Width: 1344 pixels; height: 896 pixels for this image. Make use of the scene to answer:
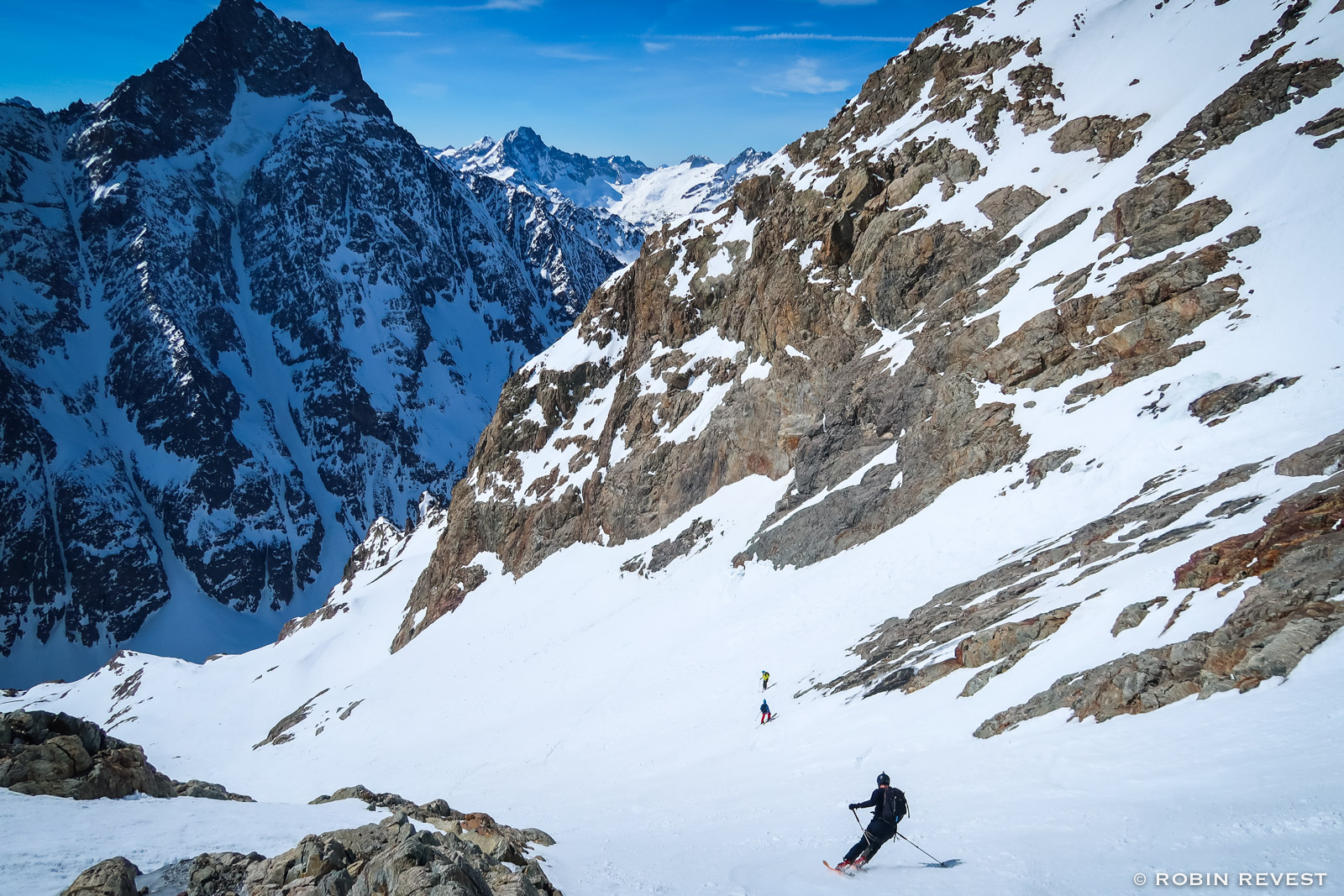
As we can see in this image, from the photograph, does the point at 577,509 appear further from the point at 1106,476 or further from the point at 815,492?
the point at 1106,476

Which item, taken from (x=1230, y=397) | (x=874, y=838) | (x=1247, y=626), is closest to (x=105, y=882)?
(x=874, y=838)

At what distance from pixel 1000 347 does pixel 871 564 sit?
39.3 feet

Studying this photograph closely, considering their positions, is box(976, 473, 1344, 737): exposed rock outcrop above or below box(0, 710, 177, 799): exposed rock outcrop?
below

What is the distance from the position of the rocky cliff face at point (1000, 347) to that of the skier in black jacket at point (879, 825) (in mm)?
4547

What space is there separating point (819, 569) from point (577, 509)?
1216 inches

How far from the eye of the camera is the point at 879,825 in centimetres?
1012

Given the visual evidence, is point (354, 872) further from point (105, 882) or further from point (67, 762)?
point (67, 762)

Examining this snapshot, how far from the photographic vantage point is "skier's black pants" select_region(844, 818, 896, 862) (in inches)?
395

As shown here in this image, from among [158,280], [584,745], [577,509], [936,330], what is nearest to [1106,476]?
[936,330]

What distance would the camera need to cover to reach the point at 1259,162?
99.0ft

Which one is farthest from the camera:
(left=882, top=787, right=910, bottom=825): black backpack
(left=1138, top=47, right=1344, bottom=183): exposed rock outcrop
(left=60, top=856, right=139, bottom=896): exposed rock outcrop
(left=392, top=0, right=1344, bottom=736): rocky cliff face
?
(left=1138, top=47, right=1344, bottom=183): exposed rock outcrop


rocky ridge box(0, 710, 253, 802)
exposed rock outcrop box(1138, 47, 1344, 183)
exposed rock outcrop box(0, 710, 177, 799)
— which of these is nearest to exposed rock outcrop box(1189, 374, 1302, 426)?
exposed rock outcrop box(1138, 47, 1344, 183)

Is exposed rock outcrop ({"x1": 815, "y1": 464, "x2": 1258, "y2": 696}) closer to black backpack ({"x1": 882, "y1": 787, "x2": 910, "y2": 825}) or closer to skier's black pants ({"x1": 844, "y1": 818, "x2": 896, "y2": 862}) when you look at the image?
black backpack ({"x1": 882, "y1": 787, "x2": 910, "y2": 825})

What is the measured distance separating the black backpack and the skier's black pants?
0.10 meters
